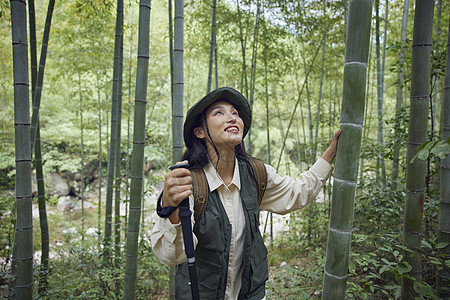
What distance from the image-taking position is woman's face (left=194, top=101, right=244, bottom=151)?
4.77 ft

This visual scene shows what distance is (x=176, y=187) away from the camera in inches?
44.2

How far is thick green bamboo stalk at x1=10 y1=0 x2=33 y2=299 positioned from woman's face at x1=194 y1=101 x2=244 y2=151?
1287 mm

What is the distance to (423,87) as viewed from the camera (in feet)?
4.97

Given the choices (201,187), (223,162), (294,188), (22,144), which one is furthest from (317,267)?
(22,144)

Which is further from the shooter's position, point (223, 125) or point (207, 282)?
point (223, 125)

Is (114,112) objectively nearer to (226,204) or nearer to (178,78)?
(178,78)

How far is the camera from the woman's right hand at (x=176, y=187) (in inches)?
44.0

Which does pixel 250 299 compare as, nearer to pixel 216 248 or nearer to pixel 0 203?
pixel 216 248

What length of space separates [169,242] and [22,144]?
4.71 feet

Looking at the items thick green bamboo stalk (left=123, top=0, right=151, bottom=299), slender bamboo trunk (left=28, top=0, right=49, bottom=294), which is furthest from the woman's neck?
slender bamboo trunk (left=28, top=0, right=49, bottom=294)

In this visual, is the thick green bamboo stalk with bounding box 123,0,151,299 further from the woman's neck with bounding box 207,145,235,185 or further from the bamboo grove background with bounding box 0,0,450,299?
the woman's neck with bounding box 207,145,235,185

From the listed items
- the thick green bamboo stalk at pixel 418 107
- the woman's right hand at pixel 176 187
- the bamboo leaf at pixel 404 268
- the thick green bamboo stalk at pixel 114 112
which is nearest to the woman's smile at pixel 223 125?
the woman's right hand at pixel 176 187

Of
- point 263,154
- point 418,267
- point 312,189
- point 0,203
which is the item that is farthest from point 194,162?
point 263,154

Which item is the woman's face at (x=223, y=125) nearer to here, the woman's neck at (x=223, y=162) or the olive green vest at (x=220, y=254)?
the woman's neck at (x=223, y=162)
